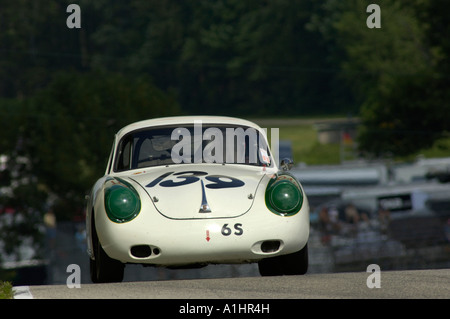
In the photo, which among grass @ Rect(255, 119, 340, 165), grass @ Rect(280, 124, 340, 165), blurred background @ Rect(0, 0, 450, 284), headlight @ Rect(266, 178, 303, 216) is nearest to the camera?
headlight @ Rect(266, 178, 303, 216)

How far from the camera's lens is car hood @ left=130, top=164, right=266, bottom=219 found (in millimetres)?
7766

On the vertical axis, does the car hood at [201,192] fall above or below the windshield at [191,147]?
below

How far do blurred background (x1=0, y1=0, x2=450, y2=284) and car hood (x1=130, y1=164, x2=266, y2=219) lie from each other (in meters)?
8.70

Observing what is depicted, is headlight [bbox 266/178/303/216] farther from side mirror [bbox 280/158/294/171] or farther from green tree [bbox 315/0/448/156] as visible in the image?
green tree [bbox 315/0/448/156]

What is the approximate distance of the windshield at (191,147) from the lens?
8.89m

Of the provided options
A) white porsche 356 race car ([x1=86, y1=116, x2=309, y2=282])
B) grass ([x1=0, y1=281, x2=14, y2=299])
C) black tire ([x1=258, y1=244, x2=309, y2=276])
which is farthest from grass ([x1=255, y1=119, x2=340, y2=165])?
grass ([x1=0, y1=281, x2=14, y2=299])

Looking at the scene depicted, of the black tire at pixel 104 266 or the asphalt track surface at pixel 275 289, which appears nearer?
the asphalt track surface at pixel 275 289

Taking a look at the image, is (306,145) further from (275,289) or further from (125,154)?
(275,289)

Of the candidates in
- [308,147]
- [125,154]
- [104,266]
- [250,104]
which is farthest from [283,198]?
[250,104]

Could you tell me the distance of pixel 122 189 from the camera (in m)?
7.91

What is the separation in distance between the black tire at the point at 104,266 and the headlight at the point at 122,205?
1.22ft

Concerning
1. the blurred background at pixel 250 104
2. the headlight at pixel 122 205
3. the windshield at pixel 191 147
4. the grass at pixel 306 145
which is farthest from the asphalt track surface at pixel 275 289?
the grass at pixel 306 145

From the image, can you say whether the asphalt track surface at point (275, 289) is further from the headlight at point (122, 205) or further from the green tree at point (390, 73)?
the green tree at point (390, 73)
